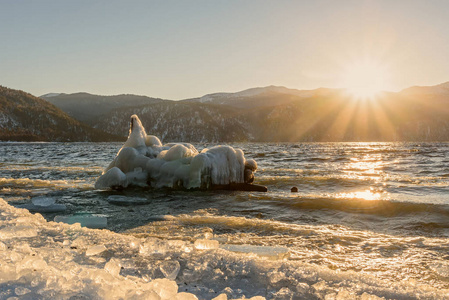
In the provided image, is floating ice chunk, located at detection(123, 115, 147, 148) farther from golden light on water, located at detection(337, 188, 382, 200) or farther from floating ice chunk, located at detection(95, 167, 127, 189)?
golden light on water, located at detection(337, 188, 382, 200)

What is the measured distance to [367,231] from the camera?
662cm

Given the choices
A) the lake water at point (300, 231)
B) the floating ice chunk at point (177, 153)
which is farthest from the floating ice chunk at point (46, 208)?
the floating ice chunk at point (177, 153)

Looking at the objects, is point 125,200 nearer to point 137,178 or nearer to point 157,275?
point 137,178

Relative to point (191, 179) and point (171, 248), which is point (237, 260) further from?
point (191, 179)

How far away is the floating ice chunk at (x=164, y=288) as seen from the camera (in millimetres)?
2057

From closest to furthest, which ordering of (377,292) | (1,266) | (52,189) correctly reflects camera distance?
(1,266) → (377,292) → (52,189)

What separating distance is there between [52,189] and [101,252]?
33.2 ft

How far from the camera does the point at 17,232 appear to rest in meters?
4.04

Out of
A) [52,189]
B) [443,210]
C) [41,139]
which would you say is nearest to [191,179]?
[52,189]

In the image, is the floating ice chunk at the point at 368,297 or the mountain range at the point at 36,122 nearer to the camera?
the floating ice chunk at the point at 368,297

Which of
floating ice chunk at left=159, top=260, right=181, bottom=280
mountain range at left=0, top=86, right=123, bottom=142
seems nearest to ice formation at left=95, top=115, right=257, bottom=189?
floating ice chunk at left=159, top=260, right=181, bottom=280

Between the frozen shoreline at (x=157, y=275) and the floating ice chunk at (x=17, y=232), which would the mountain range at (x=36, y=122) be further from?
the frozen shoreline at (x=157, y=275)

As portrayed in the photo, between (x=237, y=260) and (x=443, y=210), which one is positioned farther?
(x=443, y=210)

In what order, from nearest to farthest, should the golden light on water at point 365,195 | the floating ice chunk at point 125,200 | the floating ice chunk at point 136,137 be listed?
1. the floating ice chunk at point 125,200
2. the golden light on water at point 365,195
3. the floating ice chunk at point 136,137
